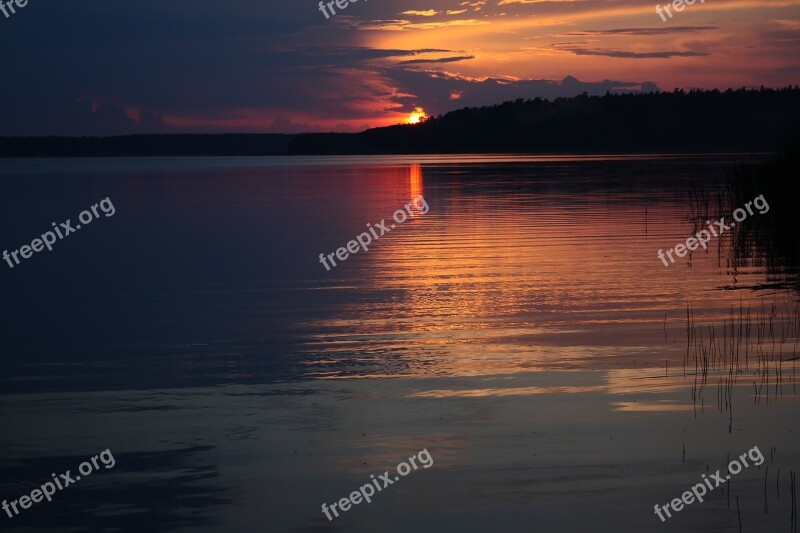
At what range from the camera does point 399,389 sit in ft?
31.5

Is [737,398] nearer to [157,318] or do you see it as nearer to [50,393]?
[50,393]

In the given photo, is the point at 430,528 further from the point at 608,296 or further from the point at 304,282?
the point at 304,282

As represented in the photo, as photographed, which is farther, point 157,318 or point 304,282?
point 304,282

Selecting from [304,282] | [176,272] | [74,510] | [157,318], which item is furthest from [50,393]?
[176,272]

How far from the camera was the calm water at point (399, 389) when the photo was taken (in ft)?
22.5

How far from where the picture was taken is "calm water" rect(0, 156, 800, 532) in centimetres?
687

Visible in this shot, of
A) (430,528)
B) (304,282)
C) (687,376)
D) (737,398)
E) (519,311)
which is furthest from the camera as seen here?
(304,282)

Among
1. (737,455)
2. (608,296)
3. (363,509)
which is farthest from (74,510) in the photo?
(608,296)

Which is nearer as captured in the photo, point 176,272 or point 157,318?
point 157,318

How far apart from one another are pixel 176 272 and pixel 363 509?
13.2m

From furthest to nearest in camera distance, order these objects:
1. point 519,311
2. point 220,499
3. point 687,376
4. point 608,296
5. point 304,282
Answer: point 304,282 → point 608,296 → point 519,311 → point 687,376 → point 220,499

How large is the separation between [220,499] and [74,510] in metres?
0.94

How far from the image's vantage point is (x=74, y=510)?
679 cm

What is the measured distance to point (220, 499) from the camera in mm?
6906
